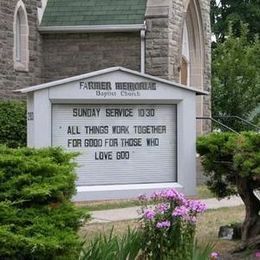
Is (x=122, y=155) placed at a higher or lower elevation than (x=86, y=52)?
lower

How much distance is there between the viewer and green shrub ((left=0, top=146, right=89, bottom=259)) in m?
5.14

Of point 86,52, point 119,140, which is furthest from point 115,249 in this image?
point 86,52

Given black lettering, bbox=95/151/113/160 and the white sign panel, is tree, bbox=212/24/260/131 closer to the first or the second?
the white sign panel

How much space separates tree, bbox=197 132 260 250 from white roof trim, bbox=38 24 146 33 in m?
10.3

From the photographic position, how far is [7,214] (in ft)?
17.3

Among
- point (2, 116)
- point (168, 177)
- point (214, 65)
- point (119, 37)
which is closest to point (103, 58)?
point (119, 37)

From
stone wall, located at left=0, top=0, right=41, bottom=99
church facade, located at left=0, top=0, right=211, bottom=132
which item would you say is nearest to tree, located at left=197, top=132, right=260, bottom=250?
stone wall, located at left=0, top=0, right=41, bottom=99

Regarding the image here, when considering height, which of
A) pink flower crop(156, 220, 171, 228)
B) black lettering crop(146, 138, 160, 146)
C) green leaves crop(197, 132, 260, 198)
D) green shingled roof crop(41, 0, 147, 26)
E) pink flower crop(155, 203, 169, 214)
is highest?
green shingled roof crop(41, 0, 147, 26)

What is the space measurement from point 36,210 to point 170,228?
1571mm

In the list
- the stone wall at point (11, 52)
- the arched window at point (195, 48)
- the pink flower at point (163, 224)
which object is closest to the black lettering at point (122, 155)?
the pink flower at point (163, 224)

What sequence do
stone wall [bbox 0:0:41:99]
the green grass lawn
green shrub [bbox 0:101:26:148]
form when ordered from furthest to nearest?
stone wall [bbox 0:0:41:99] < green shrub [bbox 0:101:26:148] < the green grass lawn

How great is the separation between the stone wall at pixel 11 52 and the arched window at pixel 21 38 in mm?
194

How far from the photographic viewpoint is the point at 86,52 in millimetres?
20406

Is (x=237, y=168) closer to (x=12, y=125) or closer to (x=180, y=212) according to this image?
(x=180, y=212)
